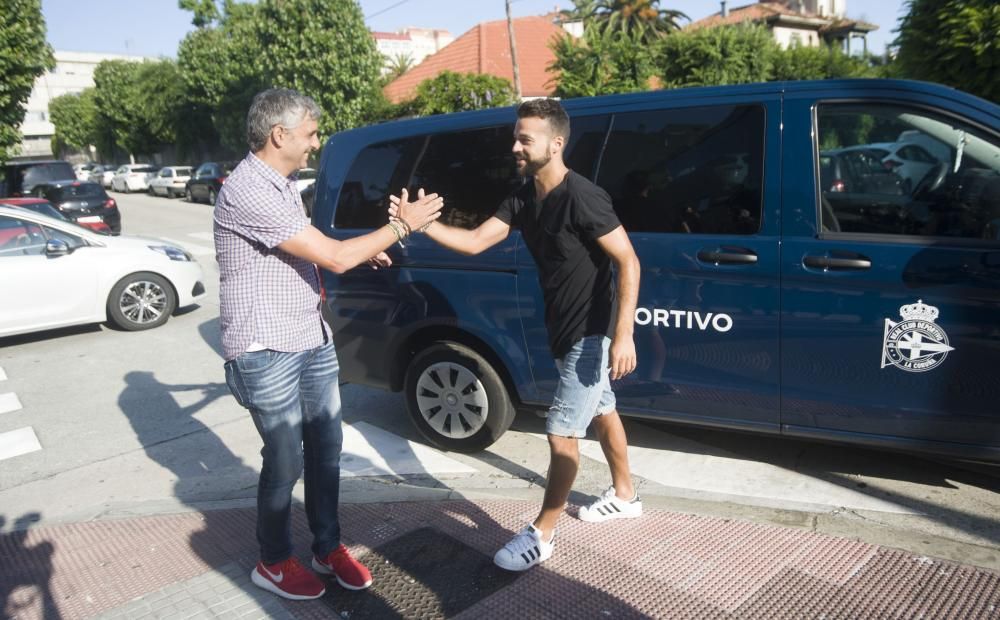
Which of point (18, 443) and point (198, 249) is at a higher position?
point (198, 249)

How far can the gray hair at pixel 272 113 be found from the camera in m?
2.65

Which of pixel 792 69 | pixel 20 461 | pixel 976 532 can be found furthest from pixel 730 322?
pixel 792 69

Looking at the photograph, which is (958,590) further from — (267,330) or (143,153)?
(143,153)

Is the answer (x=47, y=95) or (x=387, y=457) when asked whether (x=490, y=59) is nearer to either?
(x=387, y=457)

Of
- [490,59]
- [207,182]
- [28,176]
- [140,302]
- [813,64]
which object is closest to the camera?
[140,302]

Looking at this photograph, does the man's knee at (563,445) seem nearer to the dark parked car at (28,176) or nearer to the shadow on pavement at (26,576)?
the shadow on pavement at (26,576)

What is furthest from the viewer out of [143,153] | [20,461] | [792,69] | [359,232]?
[143,153]

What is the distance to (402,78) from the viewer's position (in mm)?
34094

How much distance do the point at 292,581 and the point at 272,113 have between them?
5.87ft

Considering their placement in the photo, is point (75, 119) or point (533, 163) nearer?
point (533, 163)

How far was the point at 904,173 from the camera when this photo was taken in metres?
3.43

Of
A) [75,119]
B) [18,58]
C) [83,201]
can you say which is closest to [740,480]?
[18,58]

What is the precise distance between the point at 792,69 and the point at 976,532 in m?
23.6

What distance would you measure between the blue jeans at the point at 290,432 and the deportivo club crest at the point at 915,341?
7.69ft
